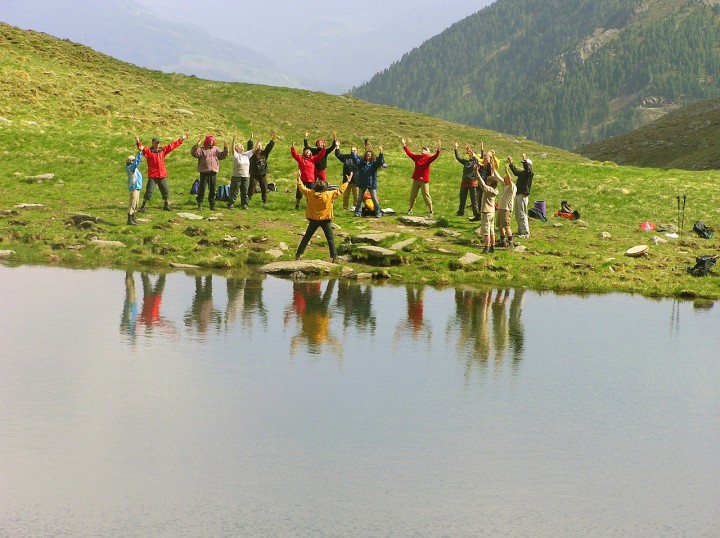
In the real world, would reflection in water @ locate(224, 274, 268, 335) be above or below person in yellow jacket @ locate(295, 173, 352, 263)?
below

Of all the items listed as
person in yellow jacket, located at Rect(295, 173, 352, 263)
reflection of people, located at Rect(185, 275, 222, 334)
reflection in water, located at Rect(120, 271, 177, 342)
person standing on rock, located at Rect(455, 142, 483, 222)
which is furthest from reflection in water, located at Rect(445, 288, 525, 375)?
person standing on rock, located at Rect(455, 142, 483, 222)

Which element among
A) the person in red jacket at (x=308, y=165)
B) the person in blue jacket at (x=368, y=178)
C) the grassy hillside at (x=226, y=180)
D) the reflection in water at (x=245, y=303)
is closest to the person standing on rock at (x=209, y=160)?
the grassy hillside at (x=226, y=180)

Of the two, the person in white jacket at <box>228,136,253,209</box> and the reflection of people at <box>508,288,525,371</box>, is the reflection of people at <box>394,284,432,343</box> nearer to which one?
the reflection of people at <box>508,288,525,371</box>

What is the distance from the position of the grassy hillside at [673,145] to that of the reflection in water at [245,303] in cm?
6790

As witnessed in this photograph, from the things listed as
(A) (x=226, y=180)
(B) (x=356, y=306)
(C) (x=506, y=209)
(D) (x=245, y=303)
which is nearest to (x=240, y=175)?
(A) (x=226, y=180)

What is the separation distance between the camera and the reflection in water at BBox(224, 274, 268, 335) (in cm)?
1875

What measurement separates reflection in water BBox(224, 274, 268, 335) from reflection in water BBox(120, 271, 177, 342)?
112 cm

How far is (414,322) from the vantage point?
63.3ft

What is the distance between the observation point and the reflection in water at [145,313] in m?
17.6

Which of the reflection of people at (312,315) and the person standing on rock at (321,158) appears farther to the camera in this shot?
the person standing on rock at (321,158)

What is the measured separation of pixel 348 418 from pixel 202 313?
7.14 m

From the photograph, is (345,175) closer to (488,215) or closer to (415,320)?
(488,215)

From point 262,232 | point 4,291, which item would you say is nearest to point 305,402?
point 4,291

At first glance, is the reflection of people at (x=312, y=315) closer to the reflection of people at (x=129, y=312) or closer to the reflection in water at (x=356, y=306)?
the reflection in water at (x=356, y=306)
